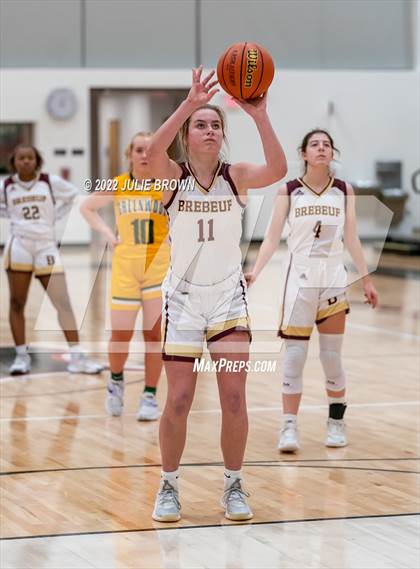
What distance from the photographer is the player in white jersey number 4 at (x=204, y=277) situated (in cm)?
439

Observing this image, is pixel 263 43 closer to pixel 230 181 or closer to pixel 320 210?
pixel 320 210

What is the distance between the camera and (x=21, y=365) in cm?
781

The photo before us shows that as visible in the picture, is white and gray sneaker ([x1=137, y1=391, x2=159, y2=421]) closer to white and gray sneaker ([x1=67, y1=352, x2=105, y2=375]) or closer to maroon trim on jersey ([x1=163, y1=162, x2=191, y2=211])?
white and gray sneaker ([x1=67, y1=352, x2=105, y2=375])

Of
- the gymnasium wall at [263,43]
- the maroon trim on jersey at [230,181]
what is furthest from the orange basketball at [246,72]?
the gymnasium wall at [263,43]

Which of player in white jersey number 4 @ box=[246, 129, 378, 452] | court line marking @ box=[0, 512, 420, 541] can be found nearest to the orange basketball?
player in white jersey number 4 @ box=[246, 129, 378, 452]

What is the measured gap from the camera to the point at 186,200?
14.4ft

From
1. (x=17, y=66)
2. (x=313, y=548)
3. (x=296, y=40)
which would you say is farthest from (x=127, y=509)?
(x=17, y=66)

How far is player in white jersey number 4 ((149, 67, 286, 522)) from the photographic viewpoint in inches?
173

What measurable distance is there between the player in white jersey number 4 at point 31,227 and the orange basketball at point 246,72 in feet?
12.0

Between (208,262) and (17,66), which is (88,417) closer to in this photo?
(208,262)

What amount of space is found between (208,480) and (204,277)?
A: 1158mm

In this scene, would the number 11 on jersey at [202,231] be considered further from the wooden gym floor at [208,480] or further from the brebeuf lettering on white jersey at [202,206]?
→ the wooden gym floor at [208,480]

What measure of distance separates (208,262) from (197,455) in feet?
4.96

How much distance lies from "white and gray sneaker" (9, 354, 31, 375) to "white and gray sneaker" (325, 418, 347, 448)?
2.71 metres
